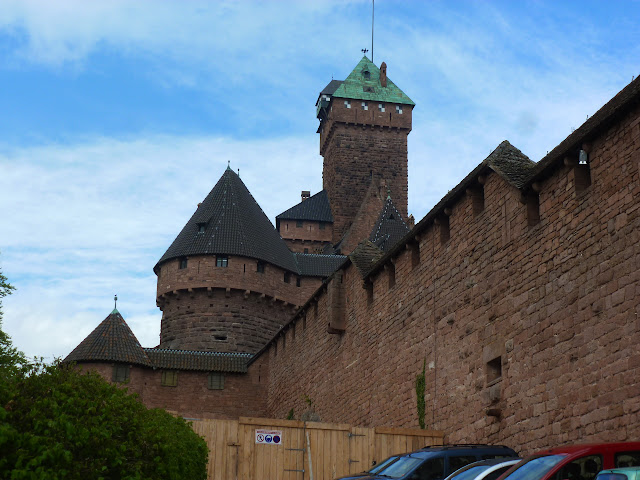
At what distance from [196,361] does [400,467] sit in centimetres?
2537

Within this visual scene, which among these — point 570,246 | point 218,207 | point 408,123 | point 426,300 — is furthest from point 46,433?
point 408,123

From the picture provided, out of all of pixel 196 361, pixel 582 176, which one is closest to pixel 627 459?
pixel 582 176

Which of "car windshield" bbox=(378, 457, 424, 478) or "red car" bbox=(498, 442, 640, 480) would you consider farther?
"car windshield" bbox=(378, 457, 424, 478)

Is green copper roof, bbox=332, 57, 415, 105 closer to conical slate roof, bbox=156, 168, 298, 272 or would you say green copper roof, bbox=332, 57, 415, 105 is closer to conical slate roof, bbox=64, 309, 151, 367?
conical slate roof, bbox=156, 168, 298, 272

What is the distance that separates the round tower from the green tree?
32325 millimetres

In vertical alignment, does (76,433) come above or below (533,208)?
below

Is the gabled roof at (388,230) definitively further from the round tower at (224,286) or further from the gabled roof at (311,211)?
the gabled roof at (311,211)

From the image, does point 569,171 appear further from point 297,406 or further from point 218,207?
point 218,207

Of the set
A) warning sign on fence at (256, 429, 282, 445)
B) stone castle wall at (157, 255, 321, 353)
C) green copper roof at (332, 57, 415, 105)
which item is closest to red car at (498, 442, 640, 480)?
warning sign on fence at (256, 429, 282, 445)

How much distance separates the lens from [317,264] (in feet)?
152

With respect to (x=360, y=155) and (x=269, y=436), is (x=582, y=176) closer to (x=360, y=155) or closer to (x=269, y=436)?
(x=269, y=436)

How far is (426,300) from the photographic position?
18422 mm

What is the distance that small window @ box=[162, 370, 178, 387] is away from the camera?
116 feet

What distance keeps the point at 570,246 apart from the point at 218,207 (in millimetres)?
33782
